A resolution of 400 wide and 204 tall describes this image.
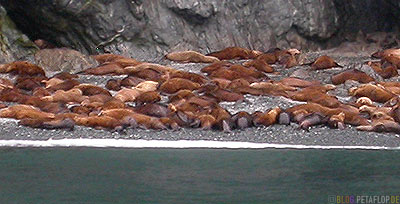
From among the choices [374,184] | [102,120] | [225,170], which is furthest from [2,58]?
[374,184]

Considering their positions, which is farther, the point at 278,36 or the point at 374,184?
the point at 278,36

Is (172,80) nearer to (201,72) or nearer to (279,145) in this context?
(201,72)

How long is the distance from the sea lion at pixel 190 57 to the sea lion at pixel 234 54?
427 millimetres

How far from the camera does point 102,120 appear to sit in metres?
→ 13.5

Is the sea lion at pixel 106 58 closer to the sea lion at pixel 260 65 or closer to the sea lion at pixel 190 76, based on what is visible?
the sea lion at pixel 190 76

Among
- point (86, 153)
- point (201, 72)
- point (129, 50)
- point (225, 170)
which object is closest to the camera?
point (225, 170)

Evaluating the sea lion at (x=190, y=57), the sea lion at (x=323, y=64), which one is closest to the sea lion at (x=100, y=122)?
the sea lion at (x=190, y=57)

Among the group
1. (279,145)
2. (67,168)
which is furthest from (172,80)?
(67,168)

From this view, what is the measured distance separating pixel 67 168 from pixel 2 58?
8137mm

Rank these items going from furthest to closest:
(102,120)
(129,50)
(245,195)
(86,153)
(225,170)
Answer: (129,50) < (102,120) < (86,153) < (225,170) < (245,195)

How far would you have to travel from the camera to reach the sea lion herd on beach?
13.6m

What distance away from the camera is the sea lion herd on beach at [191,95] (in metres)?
13.6

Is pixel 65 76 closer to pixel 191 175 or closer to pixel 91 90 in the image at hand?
pixel 91 90

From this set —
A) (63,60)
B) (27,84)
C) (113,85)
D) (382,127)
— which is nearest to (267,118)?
(382,127)
